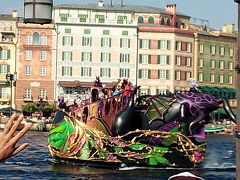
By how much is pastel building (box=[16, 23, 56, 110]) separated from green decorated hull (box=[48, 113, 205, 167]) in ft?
210

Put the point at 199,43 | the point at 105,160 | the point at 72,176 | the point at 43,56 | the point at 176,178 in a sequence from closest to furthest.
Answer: the point at 176,178, the point at 72,176, the point at 105,160, the point at 43,56, the point at 199,43

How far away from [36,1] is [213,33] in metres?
102

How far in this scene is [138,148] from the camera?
105 ft

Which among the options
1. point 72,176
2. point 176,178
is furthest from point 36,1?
point 72,176

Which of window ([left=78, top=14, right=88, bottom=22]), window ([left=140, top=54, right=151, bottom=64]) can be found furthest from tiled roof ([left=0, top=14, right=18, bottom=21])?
window ([left=140, top=54, right=151, bottom=64])

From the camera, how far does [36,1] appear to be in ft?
23.6

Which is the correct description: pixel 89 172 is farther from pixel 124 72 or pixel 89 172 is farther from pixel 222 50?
pixel 222 50

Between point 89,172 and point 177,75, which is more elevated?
point 177,75

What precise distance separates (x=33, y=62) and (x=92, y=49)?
667 cm

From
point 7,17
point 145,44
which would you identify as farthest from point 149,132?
point 7,17

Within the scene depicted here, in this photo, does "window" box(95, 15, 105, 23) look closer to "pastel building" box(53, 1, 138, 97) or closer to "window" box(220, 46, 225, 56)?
"pastel building" box(53, 1, 138, 97)

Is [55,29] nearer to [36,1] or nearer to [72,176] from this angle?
[72,176]

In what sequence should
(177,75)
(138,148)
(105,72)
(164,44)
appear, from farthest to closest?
(177,75) < (164,44) < (105,72) < (138,148)

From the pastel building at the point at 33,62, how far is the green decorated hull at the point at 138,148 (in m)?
64.1
